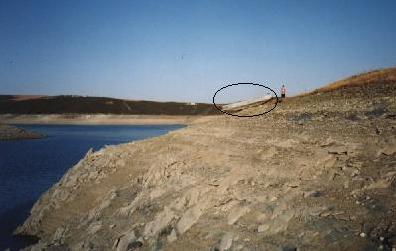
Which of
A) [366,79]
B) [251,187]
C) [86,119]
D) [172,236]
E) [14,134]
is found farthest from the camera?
[86,119]

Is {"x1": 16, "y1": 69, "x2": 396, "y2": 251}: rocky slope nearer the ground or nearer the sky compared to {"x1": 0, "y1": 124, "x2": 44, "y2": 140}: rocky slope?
nearer the sky

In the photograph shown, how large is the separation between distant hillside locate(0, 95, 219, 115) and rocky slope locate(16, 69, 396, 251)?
142 m

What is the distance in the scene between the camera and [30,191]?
34.7 m

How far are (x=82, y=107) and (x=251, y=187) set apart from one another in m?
174

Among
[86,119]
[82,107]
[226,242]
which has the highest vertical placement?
[82,107]

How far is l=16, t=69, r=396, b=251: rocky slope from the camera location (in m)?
12.4

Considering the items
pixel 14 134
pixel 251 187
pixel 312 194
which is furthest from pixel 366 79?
pixel 14 134

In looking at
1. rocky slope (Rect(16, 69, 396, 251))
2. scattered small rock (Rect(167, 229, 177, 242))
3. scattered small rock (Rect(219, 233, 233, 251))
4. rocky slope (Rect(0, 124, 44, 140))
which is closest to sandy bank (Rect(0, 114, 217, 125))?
rocky slope (Rect(0, 124, 44, 140))

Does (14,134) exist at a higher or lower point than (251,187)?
lower

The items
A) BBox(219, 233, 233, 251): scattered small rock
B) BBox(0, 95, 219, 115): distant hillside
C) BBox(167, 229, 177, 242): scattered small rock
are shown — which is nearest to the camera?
BBox(219, 233, 233, 251): scattered small rock

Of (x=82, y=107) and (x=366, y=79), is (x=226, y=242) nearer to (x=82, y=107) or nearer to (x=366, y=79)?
(x=366, y=79)

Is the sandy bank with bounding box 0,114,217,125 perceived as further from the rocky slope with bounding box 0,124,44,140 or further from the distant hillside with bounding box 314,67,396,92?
the distant hillside with bounding box 314,67,396,92

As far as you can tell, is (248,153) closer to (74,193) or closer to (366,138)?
(366,138)

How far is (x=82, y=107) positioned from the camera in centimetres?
18100
